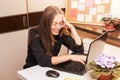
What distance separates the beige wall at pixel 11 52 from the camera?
2488 mm

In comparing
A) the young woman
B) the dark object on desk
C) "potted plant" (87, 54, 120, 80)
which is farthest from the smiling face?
"potted plant" (87, 54, 120, 80)

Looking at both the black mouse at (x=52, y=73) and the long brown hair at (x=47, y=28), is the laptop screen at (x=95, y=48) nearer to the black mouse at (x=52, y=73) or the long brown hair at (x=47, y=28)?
the black mouse at (x=52, y=73)

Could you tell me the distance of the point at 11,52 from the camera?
257 centimetres

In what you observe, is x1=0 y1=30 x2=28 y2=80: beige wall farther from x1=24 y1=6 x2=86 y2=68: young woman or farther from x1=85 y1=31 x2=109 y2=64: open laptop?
x1=85 y1=31 x2=109 y2=64: open laptop

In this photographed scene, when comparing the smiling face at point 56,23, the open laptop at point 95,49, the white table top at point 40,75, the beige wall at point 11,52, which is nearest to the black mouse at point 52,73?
the white table top at point 40,75

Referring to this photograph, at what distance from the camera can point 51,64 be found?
65.0 inches

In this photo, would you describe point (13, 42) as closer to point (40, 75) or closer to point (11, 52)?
point (11, 52)

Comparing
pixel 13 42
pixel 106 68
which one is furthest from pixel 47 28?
pixel 13 42

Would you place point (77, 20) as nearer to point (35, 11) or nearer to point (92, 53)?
point (35, 11)

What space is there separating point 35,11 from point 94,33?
0.83 metres

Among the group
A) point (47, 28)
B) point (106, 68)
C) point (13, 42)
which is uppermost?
point (47, 28)

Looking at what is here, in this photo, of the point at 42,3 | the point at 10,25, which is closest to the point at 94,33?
the point at 42,3

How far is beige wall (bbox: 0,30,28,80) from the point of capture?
249 centimetres

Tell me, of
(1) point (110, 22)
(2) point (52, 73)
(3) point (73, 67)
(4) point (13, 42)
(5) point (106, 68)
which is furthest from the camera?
(4) point (13, 42)
